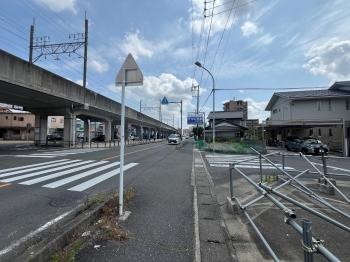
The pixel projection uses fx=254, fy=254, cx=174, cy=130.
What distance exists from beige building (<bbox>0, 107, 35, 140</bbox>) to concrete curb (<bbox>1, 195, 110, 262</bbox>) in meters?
60.2

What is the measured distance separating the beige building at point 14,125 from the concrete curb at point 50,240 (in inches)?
2370

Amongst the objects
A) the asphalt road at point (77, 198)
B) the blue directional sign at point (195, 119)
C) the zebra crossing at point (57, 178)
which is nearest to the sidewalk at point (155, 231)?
the asphalt road at point (77, 198)

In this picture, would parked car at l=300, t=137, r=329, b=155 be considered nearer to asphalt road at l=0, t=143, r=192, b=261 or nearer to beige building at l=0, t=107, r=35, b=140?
asphalt road at l=0, t=143, r=192, b=261

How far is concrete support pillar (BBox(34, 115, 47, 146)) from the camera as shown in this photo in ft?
107

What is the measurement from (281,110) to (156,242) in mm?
36182

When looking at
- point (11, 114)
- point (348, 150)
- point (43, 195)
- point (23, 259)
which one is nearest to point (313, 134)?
point (348, 150)

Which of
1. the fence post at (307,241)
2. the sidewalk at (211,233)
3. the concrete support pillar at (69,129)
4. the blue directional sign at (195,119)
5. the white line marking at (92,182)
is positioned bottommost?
the sidewalk at (211,233)

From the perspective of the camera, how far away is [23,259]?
9.91 feet

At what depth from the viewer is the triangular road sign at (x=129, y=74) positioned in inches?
218

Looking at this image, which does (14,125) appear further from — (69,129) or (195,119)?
(195,119)

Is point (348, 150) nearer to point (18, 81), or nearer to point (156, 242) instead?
point (156, 242)

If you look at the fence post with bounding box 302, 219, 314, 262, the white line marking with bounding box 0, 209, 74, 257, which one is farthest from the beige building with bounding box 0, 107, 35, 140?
the fence post with bounding box 302, 219, 314, 262

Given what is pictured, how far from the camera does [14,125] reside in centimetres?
5794

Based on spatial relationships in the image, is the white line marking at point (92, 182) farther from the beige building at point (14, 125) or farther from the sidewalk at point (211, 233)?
the beige building at point (14, 125)
